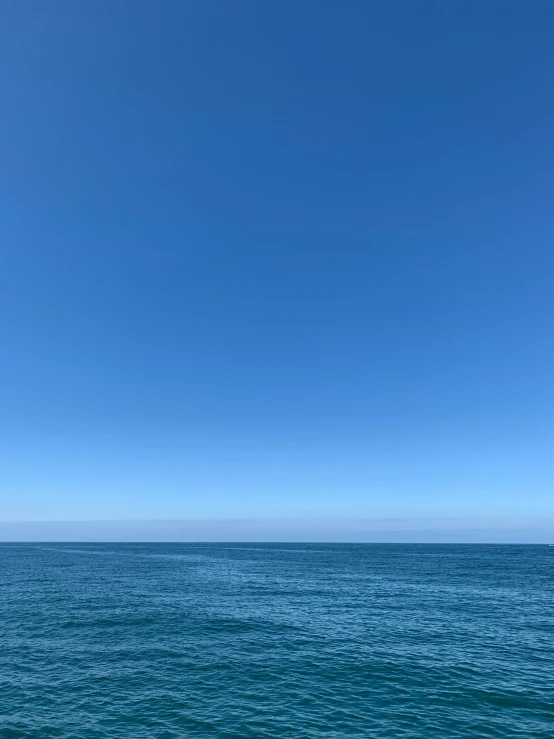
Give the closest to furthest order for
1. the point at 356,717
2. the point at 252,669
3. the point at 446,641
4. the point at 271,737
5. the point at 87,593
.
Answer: the point at 271,737
the point at 356,717
the point at 252,669
the point at 446,641
the point at 87,593

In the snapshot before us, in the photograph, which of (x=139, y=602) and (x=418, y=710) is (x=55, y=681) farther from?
(x=139, y=602)

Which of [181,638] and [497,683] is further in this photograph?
[181,638]

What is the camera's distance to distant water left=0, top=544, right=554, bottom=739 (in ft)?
86.9

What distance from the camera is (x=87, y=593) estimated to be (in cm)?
7106

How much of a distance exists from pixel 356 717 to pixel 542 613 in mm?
42580

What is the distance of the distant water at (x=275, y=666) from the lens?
26.5 metres

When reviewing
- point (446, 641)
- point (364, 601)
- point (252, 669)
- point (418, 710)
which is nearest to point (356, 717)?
point (418, 710)

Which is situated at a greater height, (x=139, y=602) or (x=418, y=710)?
(x=418, y=710)

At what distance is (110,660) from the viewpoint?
36812 mm

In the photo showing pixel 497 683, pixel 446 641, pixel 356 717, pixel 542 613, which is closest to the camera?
pixel 356 717

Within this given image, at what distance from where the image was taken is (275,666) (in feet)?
117

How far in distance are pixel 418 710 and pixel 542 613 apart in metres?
39.1

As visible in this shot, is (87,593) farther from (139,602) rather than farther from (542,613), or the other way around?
(542,613)

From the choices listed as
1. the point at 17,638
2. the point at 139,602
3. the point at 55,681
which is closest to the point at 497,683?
the point at 55,681
